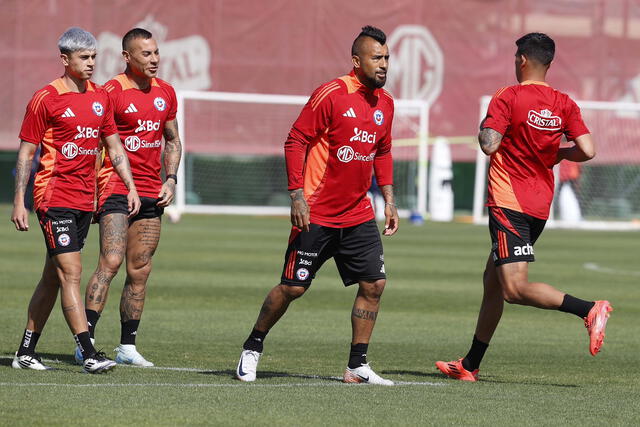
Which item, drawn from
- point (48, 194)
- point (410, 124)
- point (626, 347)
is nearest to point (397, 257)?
point (626, 347)

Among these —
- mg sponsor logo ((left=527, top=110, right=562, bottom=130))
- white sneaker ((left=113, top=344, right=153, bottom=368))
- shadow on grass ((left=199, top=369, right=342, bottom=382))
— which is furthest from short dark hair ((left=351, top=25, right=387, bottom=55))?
white sneaker ((left=113, top=344, right=153, bottom=368))

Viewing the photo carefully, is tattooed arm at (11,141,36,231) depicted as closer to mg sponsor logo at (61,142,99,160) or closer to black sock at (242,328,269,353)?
mg sponsor logo at (61,142,99,160)

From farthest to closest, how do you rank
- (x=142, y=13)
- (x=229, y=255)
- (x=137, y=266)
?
1. (x=142, y=13)
2. (x=229, y=255)
3. (x=137, y=266)

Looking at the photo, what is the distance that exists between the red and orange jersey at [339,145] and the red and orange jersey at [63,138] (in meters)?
1.45

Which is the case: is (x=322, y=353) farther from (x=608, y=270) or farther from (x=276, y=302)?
(x=608, y=270)

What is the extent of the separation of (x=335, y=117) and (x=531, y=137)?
136cm

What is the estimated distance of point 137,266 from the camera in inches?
394

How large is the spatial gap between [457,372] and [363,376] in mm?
841

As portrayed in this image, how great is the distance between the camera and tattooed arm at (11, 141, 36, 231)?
866 cm

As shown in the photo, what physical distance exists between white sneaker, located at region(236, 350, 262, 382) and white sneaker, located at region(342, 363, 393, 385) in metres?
0.63

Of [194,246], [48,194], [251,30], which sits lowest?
[194,246]

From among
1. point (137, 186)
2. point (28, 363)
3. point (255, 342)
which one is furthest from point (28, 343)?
point (255, 342)

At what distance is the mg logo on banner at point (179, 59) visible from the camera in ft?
121

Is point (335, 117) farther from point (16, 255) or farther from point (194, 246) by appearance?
point (194, 246)
